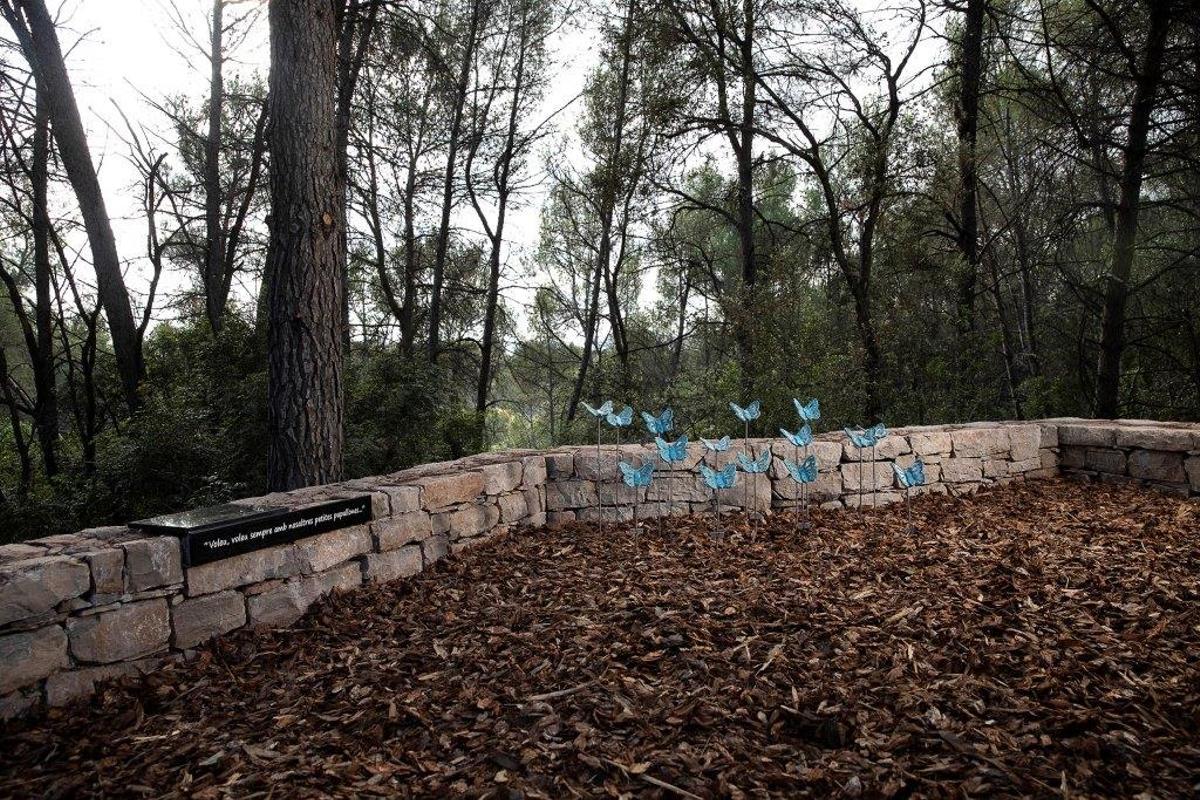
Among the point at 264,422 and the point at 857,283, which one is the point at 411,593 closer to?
the point at 264,422

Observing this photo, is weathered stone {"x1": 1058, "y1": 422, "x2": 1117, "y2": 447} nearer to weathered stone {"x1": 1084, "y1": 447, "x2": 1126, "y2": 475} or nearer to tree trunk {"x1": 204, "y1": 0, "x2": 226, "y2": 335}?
weathered stone {"x1": 1084, "y1": 447, "x2": 1126, "y2": 475}

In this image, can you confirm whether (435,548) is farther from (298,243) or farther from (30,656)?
(298,243)

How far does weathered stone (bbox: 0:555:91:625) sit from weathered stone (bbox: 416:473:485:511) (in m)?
1.67


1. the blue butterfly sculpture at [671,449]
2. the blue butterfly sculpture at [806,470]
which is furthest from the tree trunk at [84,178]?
the blue butterfly sculpture at [806,470]

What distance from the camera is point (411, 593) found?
11.7ft

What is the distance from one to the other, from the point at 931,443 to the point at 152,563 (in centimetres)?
527

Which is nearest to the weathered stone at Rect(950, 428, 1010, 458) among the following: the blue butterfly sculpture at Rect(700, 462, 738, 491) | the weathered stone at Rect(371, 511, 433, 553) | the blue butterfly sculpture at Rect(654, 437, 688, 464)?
the blue butterfly sculpture at Rect(700, 462, 738, 491)

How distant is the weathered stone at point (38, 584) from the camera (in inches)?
91.7

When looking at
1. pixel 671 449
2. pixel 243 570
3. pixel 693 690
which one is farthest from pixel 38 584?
pixel 671 449

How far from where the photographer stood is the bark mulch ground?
6.79 ft

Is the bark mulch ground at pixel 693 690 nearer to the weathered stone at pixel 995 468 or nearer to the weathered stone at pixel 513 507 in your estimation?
the weathered stone at pixel 513 507

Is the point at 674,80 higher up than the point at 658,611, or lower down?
higher up

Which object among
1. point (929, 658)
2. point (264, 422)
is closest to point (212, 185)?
point (264, 422)

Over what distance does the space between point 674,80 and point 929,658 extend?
8328 millimetres
